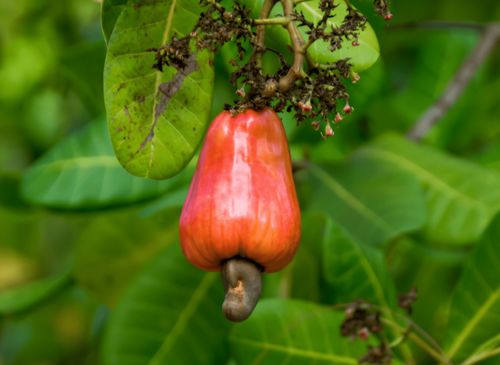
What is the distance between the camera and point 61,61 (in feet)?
7.80

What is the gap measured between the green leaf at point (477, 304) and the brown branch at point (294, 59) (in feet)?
1.95

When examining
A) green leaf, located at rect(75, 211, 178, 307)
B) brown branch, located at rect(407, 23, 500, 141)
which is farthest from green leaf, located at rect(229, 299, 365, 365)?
brown branch, located at rect(407, 23, 500, 141)

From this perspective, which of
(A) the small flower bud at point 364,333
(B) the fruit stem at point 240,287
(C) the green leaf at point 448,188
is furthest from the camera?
(C) the green leaf at point 448,188

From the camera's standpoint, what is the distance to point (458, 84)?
256 cm

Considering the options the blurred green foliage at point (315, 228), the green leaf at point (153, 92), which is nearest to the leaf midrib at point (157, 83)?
the green leaf at point (153, 92)

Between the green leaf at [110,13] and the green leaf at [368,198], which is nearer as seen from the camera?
the green leaf at [110,13]

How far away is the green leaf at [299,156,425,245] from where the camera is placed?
6.19 ft

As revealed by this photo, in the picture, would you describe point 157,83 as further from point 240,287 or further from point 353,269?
point 353,269

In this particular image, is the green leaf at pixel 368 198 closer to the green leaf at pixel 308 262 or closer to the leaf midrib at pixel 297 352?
the green leaf at pixel 308 262

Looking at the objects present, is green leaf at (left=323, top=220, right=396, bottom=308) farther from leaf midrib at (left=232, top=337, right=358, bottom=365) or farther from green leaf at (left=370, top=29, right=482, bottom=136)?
green leaf at (left=370, top=29, right=482, bottom=136)

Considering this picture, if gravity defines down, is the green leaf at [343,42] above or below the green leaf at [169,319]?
above

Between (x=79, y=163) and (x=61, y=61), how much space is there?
474mm

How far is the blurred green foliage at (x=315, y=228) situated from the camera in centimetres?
166

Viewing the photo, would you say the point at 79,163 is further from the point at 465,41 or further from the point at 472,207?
the point at 465,41
